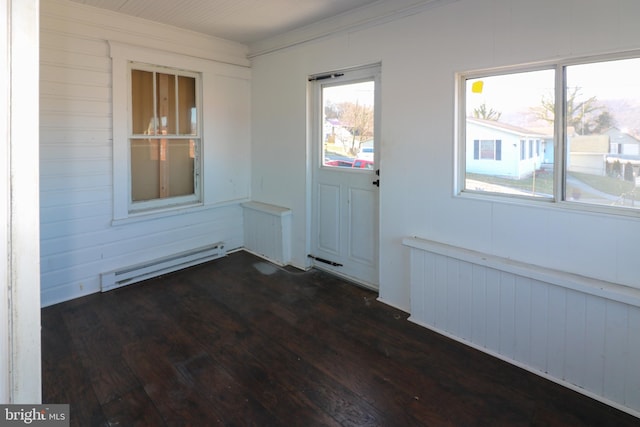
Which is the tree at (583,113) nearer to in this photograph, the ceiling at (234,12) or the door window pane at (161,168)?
the ceiling at (234,12)

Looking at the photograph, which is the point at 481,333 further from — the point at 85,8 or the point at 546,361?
the point at 85,8

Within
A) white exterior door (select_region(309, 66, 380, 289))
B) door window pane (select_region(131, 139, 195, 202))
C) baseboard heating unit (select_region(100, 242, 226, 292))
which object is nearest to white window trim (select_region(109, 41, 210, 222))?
door window pane (select_region(131, 139, 195, 202))

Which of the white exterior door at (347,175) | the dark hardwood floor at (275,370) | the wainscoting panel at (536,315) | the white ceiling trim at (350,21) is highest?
the white ceiling trim at (350,21)

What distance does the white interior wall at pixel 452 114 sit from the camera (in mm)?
2154

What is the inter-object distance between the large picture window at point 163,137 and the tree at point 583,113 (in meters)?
3.48

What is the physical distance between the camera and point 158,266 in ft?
13.0

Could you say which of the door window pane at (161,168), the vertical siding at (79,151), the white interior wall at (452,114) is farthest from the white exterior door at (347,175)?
the vertical siding at (79,151)

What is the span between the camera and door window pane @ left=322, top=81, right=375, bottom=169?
3597 millimetres

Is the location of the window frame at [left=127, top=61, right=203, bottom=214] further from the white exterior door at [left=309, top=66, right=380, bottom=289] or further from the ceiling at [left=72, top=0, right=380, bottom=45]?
the white exterior door at [left=309, top=66, right=380, bottom=289]

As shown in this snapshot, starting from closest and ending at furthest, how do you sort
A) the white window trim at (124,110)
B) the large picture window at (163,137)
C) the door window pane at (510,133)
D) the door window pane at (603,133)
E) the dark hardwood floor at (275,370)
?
the dark hardwood floor at (275,370) → the door window pane at (603,133) → the door window pane at (510,133) → the white window trim at (124,110) → the large picture window at (163,137)

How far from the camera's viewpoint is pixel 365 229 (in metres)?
3.71

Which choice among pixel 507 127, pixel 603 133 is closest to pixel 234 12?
pixel 507 127

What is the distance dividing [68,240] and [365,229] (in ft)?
9.03

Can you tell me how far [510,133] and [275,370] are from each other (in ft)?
7.44
